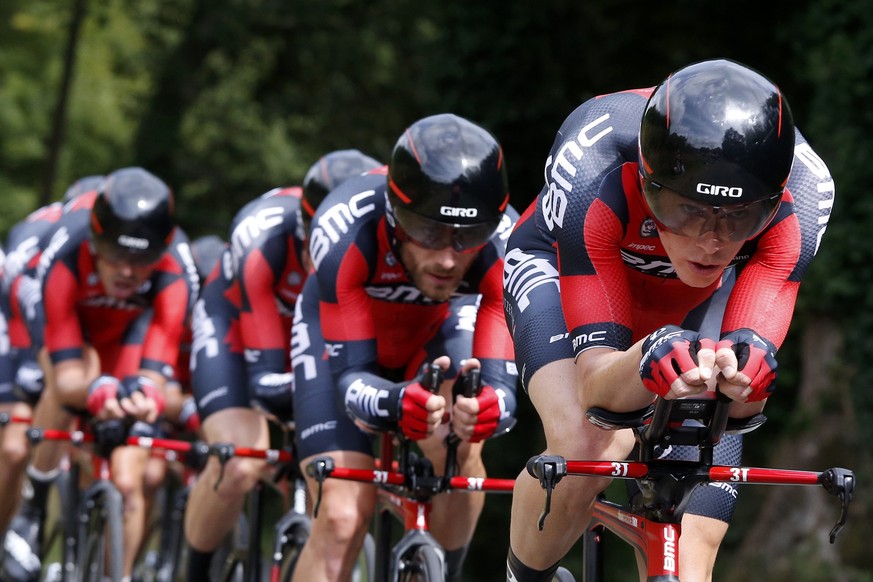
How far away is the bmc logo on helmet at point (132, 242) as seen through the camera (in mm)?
7668

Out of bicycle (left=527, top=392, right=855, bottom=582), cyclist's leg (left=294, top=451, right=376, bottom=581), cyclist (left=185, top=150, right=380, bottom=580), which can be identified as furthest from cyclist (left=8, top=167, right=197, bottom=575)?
bicycle (left=527, top=392, right=855, bottom=582)

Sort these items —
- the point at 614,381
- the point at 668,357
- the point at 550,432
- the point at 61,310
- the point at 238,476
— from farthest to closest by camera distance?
the point at 61,310
the point at 238,476
the point at 550,432
the point at 614,381
the point at 668,357

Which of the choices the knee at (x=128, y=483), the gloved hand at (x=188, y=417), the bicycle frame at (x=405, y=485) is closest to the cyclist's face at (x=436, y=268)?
the bicycle frame at (x=405, y=485)

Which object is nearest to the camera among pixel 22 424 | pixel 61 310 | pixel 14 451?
pixel 61 310

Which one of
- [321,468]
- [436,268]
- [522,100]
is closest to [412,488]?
[321,468]

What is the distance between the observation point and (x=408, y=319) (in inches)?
237

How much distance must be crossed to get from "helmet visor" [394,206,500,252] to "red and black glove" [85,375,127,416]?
2690mm

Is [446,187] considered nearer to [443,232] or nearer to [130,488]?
[443,232]

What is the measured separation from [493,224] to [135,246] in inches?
119

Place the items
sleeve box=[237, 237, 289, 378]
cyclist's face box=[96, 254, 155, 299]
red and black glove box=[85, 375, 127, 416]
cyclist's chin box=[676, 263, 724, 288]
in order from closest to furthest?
cyclist's chin box=[676, 263, 724, 288] → sleeve box=[237, 237, 289, 378] → red and black glove box=[85, 375, 127, 416] → cyclist's face box=[96, 254, 155, 299]

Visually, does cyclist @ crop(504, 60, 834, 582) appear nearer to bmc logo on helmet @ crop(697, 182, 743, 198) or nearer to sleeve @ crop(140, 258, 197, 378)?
bmc logo on helmet @ crop(697, 182, 743, 198)

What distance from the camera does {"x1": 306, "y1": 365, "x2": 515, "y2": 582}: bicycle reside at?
504 cm

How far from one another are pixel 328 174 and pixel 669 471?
148 inches

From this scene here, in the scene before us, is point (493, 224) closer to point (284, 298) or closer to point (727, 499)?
point (727, 499)
